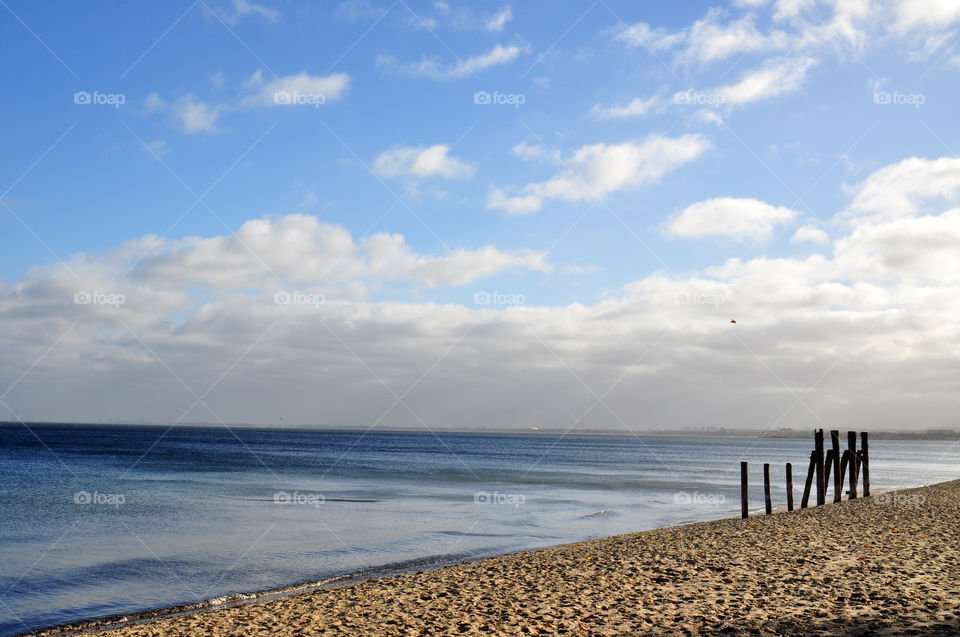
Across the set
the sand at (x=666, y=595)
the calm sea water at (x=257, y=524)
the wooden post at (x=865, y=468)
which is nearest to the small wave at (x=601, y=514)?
the calm sea water at (x=257, y=524)

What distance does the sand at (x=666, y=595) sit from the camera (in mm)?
8547

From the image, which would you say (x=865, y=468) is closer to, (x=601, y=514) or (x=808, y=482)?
(x=808, y=482)

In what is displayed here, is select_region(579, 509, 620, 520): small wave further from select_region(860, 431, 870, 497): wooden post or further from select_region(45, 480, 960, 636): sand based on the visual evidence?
select_region(45, 480, 960, 636): sand

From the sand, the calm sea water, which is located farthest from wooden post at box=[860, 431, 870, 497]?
the sand

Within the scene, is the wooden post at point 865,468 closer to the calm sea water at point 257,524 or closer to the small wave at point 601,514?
the calm sea water at point 257,524

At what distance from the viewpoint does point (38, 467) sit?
171ft

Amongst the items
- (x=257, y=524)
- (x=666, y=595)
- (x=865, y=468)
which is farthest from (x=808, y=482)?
(x=257, y=524)

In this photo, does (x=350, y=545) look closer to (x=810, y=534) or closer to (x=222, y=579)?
(x=222, y=579)

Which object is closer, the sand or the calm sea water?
the sand

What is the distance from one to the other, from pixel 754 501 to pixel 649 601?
1019 inches

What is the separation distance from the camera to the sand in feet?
28.0

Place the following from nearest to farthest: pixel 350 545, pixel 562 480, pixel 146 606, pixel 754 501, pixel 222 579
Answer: pixel 146 606 < pixel 222 579 < pixel 350 545 < pixel 754 501 < pixel 562 480

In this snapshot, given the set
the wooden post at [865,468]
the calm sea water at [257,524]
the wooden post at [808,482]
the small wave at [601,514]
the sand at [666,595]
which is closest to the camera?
the sand at [666,595]

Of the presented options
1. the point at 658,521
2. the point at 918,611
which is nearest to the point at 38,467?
the point at 658,521
